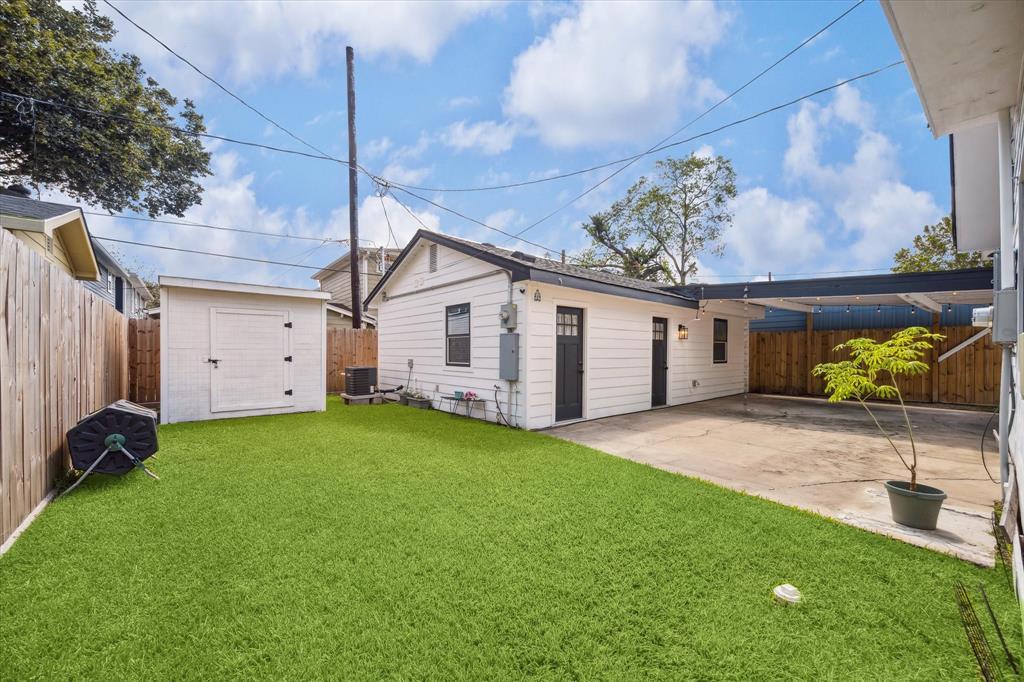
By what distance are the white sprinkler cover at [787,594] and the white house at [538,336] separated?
444cm

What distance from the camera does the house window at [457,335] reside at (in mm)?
7812

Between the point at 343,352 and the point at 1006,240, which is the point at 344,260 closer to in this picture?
the point at 343,352

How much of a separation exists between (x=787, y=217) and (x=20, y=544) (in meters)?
25.0

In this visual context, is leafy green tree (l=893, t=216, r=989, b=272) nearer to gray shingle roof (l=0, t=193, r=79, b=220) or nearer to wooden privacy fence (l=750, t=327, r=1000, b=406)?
wooden privacy fence (l=750, t=327, r=1000, b=406)

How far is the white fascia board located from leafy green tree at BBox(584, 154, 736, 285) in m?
16.6

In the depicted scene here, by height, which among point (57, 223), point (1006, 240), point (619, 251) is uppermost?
point (619, 251)

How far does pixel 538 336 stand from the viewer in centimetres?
650

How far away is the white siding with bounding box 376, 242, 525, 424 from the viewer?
7069 millimetres

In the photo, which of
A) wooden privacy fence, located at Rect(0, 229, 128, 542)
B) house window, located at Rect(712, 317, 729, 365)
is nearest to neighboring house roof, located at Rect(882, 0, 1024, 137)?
wooden privacy fence, located at Rect(0, 229, 128, 542)

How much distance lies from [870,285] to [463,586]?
348 inches

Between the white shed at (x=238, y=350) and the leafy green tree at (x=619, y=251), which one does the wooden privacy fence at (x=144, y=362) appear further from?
the leafy green tree at (x=619, y=251)

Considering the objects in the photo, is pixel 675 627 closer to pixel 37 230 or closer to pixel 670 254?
pixel 37 230

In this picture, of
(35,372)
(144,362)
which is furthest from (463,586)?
(144,362)

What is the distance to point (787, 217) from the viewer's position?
19.8 metres
